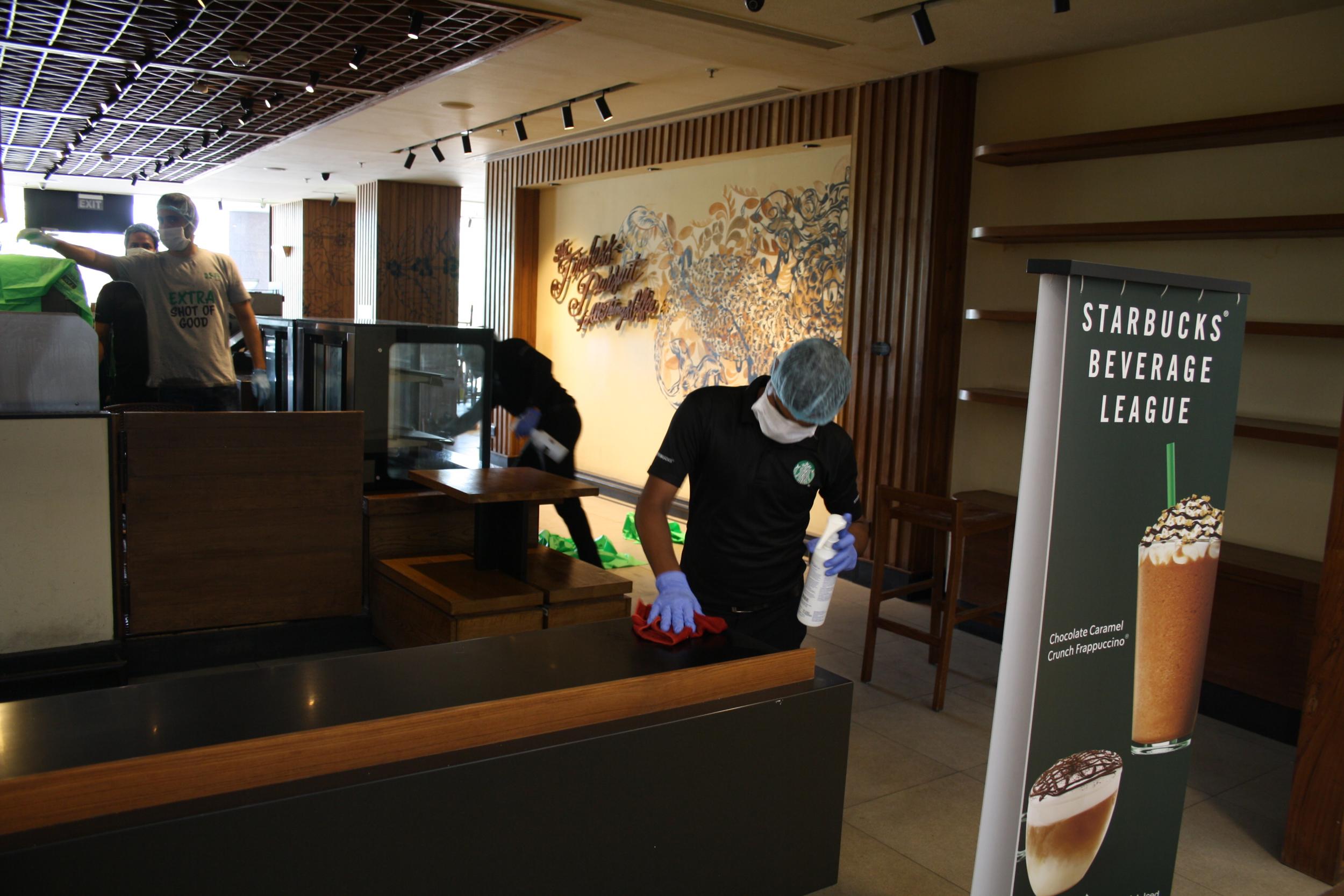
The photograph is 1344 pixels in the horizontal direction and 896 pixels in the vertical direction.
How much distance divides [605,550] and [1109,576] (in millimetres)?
4550

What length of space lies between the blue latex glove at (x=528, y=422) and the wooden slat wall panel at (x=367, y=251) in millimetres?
7345

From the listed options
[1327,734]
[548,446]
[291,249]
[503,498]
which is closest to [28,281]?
[503,498]

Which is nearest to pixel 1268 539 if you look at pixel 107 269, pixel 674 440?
pixel 674 440

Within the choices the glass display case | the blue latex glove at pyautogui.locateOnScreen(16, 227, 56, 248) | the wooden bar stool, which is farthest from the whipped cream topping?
the blue latex glove at pyautogui.locateOnScreen(16, 227, 56, 248)

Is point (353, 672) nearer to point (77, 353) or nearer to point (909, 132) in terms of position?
point (77, 353)

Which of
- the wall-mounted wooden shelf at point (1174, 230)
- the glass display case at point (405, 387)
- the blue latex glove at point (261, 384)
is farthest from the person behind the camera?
the blue latex glove at point (261, 384)

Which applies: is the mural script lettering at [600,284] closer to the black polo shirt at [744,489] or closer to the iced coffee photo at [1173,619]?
the black polo shirt at [744,489]

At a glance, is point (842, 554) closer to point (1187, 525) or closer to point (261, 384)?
point (1187, 525)

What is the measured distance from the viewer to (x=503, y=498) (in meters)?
3.65

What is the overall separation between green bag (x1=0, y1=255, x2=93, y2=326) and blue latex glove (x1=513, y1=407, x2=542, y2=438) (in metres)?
1.86

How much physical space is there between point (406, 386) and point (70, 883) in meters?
3.45

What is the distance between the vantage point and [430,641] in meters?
3.67

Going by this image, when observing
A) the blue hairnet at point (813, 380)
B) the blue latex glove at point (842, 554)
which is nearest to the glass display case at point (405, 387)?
the blue hairnet at point (813, 380)

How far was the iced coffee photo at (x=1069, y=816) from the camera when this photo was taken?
1.91m
